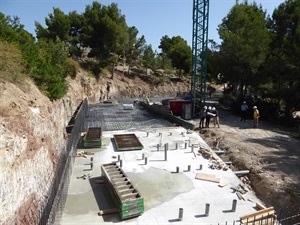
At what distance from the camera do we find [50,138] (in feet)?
36.2

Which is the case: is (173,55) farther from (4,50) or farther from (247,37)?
(4,50)

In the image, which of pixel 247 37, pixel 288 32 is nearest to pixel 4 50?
pixel 247 37

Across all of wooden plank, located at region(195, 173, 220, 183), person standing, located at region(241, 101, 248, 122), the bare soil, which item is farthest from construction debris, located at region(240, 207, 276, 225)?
person standing, located at region(241, 101, 248, 122)

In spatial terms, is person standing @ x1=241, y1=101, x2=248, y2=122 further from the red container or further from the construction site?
the red container

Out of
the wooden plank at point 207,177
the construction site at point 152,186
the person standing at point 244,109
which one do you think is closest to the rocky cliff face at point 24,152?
the construction site at point 152,186

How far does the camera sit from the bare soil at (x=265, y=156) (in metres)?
8.46

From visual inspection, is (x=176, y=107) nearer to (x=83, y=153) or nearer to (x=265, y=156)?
(x=265, y=156)

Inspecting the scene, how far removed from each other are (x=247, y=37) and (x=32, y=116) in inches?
694

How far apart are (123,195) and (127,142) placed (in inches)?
225

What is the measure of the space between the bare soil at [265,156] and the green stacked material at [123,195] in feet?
14.5

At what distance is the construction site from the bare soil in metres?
0.59

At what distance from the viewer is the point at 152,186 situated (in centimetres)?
880

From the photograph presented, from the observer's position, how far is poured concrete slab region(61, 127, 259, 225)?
7.09 metres

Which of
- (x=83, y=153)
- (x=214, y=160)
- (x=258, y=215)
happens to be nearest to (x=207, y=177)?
(x=214, y=160)
